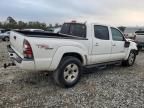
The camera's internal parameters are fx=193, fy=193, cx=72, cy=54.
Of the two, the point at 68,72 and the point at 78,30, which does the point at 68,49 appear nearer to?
the point at 68,72

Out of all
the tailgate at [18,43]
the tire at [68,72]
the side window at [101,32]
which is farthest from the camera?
the side window at [101,32]

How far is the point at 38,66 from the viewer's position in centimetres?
459

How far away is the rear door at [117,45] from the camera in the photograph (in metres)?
6.79

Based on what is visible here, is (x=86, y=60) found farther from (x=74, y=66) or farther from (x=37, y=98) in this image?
(x=37, y=98)

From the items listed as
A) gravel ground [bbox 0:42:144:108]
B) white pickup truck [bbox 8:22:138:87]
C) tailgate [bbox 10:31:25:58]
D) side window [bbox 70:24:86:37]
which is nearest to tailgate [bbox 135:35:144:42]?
white pickup truck [bbox 8:22:138:87]

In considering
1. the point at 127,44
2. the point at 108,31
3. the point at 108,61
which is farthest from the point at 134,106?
the point at 127,44

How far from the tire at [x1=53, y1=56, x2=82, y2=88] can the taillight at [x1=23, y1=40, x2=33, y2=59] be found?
0.89 meters

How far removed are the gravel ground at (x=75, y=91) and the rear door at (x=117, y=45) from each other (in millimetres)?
707

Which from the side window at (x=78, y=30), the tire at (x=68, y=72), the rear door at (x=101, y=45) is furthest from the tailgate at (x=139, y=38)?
the tire at (x=68, y=72)

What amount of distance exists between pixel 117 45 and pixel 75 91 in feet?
9.02

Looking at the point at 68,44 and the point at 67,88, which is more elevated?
the point at 68,44

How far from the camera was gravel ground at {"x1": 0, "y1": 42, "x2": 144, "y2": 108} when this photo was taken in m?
4.30

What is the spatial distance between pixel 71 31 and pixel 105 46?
1210mm

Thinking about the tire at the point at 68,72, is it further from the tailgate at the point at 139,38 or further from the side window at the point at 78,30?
the tailgate at the point at 139,38
